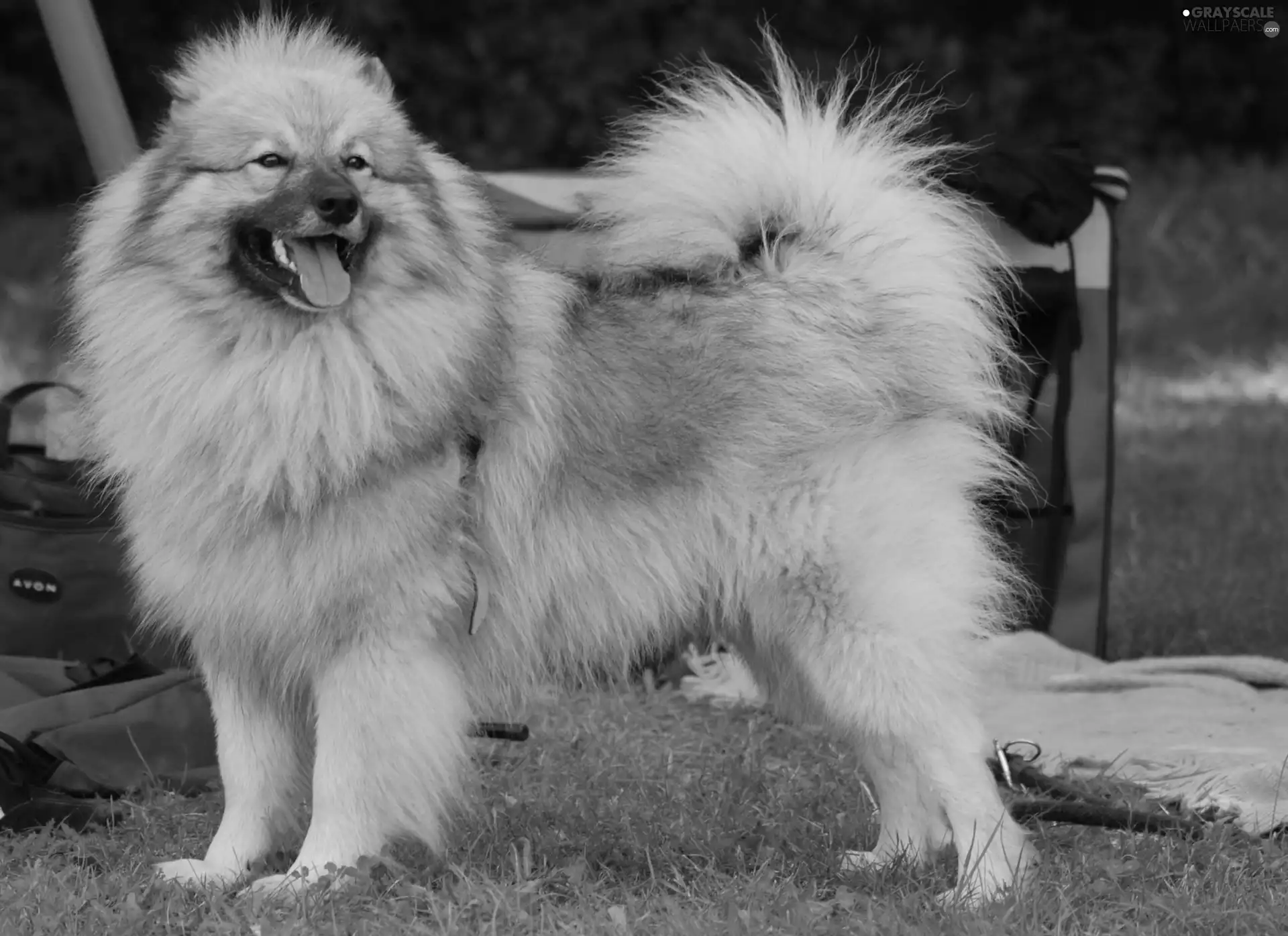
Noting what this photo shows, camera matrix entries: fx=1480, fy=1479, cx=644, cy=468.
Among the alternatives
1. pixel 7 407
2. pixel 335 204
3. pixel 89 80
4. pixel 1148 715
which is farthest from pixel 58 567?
pixel 1148 715

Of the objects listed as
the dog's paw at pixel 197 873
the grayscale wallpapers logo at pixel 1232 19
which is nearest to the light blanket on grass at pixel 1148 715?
the dog's paw at pixel 197 873

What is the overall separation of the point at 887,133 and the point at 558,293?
2.49ft

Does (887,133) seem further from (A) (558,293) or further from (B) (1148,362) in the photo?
(B) (1148,362)

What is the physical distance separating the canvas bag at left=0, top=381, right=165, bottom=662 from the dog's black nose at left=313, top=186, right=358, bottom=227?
1.30 m

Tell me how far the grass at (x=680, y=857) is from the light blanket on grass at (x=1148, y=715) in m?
0.21

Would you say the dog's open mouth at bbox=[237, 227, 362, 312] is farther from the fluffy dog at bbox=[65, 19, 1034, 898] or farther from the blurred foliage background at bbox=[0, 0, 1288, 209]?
the blurred foliage background at bbox=[0, 0, 1288, 209]

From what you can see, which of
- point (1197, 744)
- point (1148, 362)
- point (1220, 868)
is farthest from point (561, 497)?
point (1148, 362)

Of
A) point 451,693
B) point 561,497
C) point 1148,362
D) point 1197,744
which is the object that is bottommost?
point 1148,362

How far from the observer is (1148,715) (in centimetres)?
361

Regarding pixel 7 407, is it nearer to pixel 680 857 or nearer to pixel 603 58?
pixel 680 857

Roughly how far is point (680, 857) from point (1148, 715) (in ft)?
4.92

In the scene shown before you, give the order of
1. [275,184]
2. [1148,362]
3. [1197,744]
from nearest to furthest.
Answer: [275,184] < [1197,744] < [1148,362]

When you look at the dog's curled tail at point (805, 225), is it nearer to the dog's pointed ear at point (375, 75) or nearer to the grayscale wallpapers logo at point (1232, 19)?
the dog's pointed ear at point (375, 75)

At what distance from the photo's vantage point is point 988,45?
9.48m
